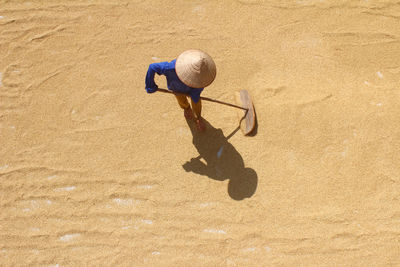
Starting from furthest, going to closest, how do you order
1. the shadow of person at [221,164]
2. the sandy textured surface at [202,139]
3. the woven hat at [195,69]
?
the shadow of person at [221,164], the sandy textured surface at [202,139], the woven hat at [195,69]

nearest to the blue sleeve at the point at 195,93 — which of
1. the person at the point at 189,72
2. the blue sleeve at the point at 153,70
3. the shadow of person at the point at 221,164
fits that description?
the person at the point at 189,72

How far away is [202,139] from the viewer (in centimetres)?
362

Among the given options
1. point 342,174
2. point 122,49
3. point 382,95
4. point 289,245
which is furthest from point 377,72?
point 122,49

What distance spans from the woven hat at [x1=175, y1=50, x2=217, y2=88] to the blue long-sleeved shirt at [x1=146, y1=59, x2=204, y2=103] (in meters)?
0.16

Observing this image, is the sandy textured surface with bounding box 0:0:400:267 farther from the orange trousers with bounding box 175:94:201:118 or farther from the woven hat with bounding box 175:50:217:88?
the woven hat with bounding box 175:50:217:88

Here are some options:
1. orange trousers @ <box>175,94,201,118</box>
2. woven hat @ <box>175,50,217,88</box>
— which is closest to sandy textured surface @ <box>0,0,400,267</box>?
orange trousers @ <box>175,94,201,118</box>

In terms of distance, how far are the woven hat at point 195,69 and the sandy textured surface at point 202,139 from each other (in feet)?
3.30

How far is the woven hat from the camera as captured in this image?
267 cm

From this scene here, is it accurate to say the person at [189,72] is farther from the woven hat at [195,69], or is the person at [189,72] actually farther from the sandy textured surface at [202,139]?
the sandy textured surface at [202,139]

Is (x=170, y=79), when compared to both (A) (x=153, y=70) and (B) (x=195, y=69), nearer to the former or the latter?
(A) (x=153, y=70)

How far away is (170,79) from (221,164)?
1105 mm

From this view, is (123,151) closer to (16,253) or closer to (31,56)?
(16,253)

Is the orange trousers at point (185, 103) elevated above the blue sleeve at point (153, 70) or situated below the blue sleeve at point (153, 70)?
below

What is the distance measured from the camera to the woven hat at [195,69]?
2668mm
